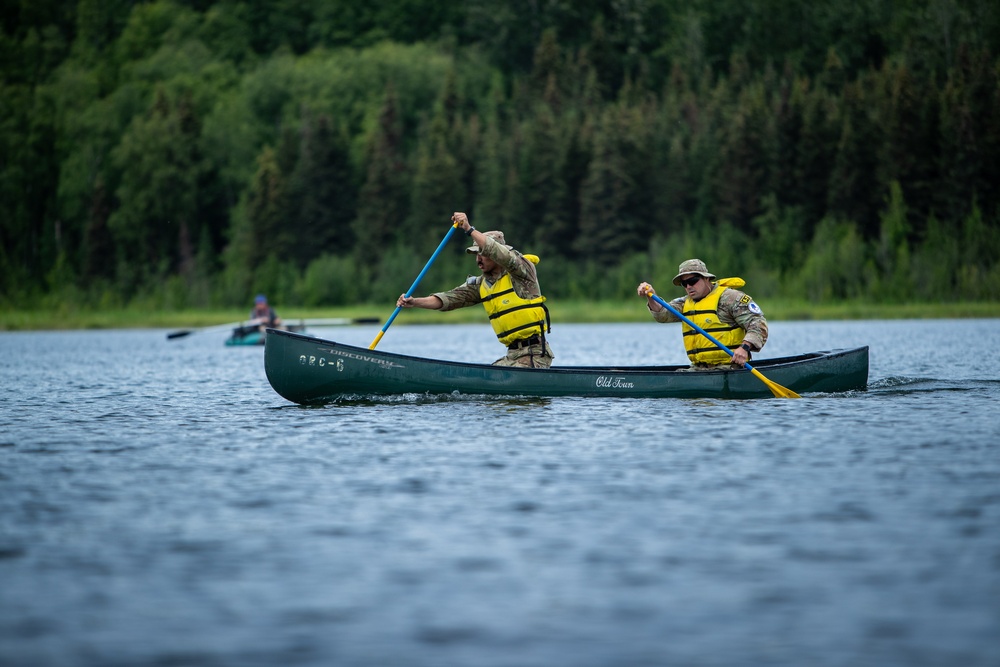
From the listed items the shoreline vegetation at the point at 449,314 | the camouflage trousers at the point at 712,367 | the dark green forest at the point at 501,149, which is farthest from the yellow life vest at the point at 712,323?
the dark green forest at the point at 501,149

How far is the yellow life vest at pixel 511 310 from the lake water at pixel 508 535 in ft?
2.57

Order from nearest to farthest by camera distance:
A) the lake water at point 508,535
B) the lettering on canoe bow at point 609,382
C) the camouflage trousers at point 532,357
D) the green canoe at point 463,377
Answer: the lake water at point 508,535
the green canoe at point 463,377
the lettering on canoe bow at point 609,382
the camouflage trousers at point 532,357

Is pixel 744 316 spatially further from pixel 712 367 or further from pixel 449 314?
pixel 449 314

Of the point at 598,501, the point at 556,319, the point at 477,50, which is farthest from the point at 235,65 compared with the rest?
the point at 598,501

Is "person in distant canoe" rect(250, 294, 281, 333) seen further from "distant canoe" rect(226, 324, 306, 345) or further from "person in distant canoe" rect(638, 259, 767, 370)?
"person in distant canoe" rect(638, 259, 767, 370)

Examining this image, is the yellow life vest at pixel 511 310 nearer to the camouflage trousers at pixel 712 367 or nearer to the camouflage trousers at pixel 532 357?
the camouflage trousers at pixel 532 357

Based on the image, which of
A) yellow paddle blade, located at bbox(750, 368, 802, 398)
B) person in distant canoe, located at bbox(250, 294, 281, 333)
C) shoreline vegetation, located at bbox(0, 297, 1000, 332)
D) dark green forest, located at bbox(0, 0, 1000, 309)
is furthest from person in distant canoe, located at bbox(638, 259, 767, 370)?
dark green forest, located at bbox(0, 0, 1000, 309)

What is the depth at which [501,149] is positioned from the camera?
62000 mm

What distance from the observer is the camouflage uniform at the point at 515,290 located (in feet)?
42.9

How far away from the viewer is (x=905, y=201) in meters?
50.2

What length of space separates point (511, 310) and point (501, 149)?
1932 inches

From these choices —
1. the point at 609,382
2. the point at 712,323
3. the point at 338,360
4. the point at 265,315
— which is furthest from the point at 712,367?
the point at 265,315

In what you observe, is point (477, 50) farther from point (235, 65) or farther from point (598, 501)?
point (598, 501)

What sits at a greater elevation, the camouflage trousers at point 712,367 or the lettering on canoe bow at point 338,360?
the lettering on canoe bow at point 338,360
